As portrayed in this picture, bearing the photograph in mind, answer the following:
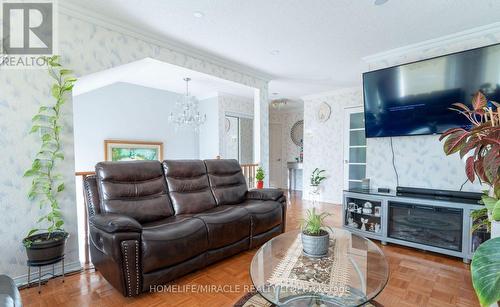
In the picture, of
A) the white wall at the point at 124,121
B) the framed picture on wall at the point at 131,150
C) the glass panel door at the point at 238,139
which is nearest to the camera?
the white wall at the point at 124,121

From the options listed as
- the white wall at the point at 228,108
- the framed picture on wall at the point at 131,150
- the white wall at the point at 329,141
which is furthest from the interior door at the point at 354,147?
the framed picture on wall at the point at 131,150

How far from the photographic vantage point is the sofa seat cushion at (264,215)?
2523mm

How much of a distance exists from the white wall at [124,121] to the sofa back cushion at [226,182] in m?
2.43

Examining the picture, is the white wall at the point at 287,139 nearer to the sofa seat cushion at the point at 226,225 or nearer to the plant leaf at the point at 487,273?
the sofa seat cushion at the point at 226,225

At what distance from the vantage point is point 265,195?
118 inches

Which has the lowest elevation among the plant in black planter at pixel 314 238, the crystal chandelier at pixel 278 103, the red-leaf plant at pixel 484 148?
the plant in black planter at pixel 314 238

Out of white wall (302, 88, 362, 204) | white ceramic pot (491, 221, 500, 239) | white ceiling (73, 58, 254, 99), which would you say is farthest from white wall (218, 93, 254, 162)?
white ceramic pot (491, 221, 500, 239)

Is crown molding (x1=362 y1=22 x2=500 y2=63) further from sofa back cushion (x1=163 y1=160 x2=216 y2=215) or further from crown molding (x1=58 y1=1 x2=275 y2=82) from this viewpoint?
sofa back cushion (x1=163 y1=160 x2=216 y2=215)

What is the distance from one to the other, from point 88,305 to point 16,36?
216cm

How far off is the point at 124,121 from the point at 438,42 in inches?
193

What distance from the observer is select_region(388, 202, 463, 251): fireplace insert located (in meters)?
2.40

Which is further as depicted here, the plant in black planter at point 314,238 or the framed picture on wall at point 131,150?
the framed picture on wall at point 131,150

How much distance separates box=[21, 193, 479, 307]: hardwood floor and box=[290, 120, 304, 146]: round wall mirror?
4.49 m

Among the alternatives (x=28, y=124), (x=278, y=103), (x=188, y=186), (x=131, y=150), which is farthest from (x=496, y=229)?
(x=131, y=150)
